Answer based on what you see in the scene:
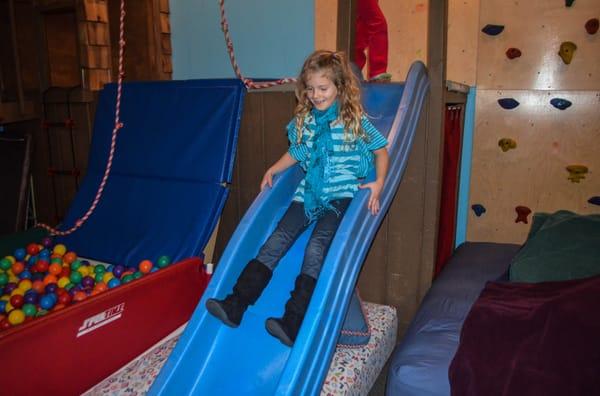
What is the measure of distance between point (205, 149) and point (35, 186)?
6.97ft

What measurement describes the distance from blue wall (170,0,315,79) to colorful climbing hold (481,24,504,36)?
1328 millimetres

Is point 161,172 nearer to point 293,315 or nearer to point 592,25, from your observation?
point 293,315

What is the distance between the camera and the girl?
1.76 m

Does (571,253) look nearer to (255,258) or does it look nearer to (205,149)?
(255,258)

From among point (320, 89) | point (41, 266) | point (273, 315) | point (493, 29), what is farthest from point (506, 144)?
point (41, 266)

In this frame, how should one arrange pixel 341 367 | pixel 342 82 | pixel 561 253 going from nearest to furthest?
pixel 342 82, pixel 341 367, pixel 561 253

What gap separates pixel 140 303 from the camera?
2127 millimetres

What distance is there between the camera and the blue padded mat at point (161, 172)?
2623mm

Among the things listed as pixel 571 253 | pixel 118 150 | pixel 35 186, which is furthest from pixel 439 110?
pixel 35 186

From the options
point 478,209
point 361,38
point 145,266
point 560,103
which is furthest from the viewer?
Answer: point 478,209

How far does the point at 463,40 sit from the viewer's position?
3.11 metres

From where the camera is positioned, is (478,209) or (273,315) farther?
(478,209)

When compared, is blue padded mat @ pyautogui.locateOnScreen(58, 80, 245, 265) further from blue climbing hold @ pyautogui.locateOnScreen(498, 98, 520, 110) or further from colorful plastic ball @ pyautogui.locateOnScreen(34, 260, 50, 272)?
blue climbing hold @ pyautogui.locateOnScreen(498, 98, 520, 110)

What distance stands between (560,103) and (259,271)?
92.0 inches
